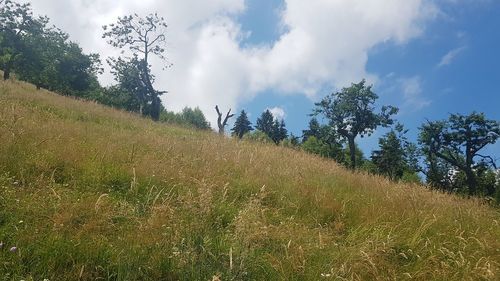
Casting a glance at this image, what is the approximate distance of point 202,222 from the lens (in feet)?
11.8

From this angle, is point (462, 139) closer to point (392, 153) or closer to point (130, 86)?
point (392, 153)

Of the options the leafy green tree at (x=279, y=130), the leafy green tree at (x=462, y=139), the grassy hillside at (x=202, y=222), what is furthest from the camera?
the leafy green tree at (x=279, y=130)

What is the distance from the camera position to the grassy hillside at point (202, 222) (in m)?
3.10

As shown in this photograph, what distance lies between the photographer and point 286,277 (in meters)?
3.18

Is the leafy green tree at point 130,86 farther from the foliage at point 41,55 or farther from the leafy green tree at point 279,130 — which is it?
the leafy green tree at point 279,130

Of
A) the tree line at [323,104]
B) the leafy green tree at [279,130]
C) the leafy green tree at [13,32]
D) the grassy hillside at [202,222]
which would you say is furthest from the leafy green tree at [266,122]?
the grassy hillside at [202,222]

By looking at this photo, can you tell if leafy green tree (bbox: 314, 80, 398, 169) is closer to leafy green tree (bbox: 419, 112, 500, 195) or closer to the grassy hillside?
leafy green tree (bbox: 419, 112, 500, 195)

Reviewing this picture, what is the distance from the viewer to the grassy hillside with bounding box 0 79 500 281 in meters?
3.10

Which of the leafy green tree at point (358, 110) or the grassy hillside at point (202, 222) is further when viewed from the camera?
the leafy green tree at point (358, 110)

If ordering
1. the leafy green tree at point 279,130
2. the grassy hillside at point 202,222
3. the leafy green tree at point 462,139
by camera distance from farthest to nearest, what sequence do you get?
the leafy green tree at point 279,130 → the leafy green tree at point 462,139 → the grassy hillside at point 202,222

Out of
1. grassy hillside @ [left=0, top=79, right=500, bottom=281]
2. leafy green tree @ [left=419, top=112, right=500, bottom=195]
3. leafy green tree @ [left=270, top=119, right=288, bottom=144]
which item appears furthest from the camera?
leafy green tree @ [left=270, top=119, right=288, bottom=144]

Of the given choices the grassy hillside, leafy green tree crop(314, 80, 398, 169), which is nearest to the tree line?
leafy green tree crop(314, 80, 398, 169)

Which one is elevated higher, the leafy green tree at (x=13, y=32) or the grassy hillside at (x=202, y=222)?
the leafy green tree at (x=13, y=32)

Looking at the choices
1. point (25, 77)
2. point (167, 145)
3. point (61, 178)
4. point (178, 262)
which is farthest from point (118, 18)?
point (178, 262)
